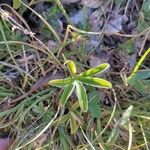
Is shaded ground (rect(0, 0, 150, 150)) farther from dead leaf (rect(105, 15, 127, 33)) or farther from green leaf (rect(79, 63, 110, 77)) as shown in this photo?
green leaf (rect(79, 63, 110, 77))

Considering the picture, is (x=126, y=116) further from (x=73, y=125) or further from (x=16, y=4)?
(x=16, y=4)

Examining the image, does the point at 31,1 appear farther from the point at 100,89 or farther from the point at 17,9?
the point at 100,89

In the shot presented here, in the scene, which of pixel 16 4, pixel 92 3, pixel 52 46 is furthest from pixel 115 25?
pixel 16 4

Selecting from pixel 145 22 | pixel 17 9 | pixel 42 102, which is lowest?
pixel 42 102

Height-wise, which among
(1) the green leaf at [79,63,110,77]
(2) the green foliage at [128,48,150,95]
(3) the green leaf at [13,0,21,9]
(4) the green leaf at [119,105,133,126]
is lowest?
(4) the green leaf at [119,105,133,126]

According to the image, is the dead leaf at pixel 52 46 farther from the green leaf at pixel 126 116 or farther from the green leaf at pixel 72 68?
the green leaf at pixel 126 116

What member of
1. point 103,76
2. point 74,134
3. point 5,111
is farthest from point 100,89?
point 5,111

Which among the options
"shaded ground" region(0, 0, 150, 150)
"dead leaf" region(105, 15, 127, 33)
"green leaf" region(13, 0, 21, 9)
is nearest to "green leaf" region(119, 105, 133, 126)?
"shaded ground" region(0, 0, 150, 150)

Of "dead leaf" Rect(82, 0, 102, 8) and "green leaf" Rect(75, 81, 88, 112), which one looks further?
"dead leaf" Rect(82, 0, 102, 8)
